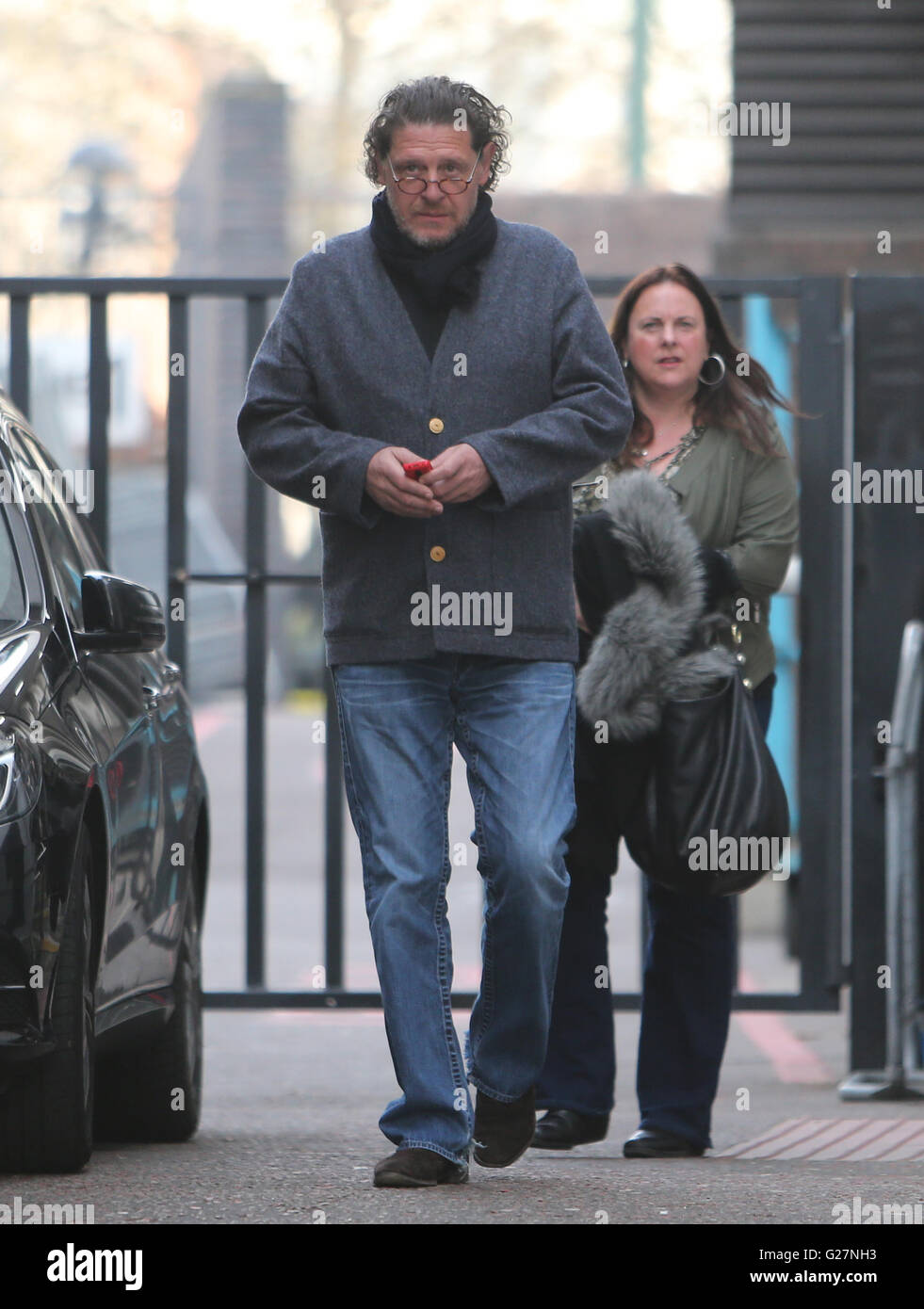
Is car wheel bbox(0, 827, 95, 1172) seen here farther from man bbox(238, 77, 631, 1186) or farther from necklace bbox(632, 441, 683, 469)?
necklace bbox(632, 441, 683, 469)

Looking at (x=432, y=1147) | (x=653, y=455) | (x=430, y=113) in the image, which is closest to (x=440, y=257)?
(x=430, y=113)

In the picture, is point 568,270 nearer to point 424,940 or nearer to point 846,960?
point 424,940

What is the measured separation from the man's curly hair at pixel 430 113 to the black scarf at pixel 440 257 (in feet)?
0.36

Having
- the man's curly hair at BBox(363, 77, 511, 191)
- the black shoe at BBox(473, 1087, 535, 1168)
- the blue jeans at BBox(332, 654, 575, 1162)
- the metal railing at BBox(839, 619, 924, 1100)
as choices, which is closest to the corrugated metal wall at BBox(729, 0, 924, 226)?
the metal railing at BBox(839, 619, 924, 1100)

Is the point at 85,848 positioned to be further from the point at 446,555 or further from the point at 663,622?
the point at 663,622

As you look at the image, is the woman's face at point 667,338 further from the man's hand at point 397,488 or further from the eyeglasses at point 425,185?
the man's hand at point 397,488

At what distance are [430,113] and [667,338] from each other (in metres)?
1.20

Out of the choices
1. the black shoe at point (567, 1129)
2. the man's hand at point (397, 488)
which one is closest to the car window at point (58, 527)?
the man's hand at point (397, 488)

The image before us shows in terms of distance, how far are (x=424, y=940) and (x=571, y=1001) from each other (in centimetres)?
111

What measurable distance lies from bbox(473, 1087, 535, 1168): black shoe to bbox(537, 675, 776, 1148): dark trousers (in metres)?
0.93

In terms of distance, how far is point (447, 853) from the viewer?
14.8 ft

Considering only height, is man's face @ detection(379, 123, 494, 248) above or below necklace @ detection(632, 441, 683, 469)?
above

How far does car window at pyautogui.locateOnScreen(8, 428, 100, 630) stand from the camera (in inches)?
190

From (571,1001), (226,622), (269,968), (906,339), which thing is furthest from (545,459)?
(226,622)
